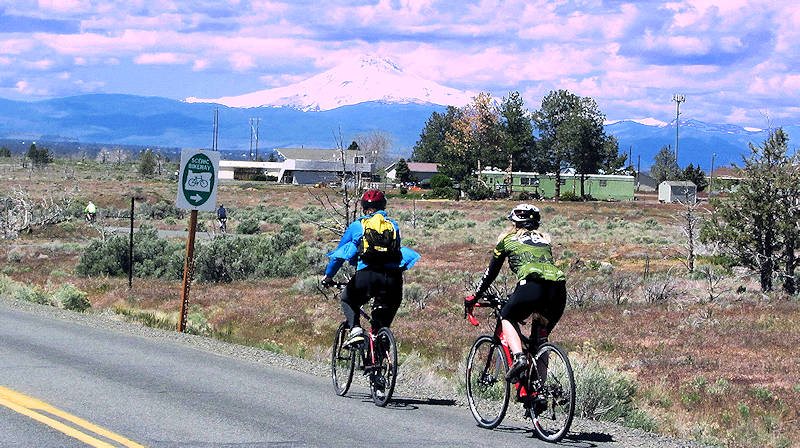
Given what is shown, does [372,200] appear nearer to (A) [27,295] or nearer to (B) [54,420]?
(B) [54,420]

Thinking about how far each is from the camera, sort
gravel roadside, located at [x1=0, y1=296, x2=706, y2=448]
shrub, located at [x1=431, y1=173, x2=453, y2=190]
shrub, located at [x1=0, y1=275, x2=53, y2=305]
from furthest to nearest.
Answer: shrub, located at [x1=431, y1=173, x2=453, y2=190]
shrub, located at [x1=0, y1=275, x2=53, y2=305]
gravel roadside, located at [x1=0, y1=296, x2=706, y2=448]

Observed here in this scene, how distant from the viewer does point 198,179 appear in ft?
49.2

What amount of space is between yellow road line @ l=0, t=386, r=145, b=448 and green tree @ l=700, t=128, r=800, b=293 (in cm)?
1925

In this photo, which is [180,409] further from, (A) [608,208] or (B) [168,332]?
(A) [608,208]

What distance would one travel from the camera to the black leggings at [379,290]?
29.0 feet

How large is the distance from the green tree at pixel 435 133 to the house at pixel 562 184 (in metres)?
45.0

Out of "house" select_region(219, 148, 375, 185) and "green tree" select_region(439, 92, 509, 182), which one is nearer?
"green tree" select_region(439, 92, 509, 182)

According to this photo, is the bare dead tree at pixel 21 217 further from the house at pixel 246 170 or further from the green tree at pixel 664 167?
the green tree at pixel 664 167

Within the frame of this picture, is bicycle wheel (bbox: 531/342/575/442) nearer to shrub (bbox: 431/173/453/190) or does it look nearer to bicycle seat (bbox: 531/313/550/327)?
bicycle seat (bbox: 531/313/550/327)

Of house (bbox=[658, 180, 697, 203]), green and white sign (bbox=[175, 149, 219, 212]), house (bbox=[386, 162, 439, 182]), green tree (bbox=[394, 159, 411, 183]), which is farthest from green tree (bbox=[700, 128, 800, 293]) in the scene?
house (bbox=[386, 162, 439, 182])

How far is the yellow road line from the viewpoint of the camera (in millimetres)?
7051

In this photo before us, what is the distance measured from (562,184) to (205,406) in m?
97.6

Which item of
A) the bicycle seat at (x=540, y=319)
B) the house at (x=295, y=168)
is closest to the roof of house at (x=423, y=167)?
the house at (x=295, y=168)

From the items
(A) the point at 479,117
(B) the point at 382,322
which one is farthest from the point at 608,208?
(B) the point at 382,322
